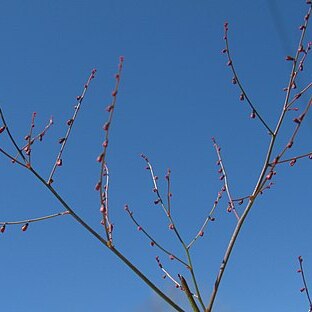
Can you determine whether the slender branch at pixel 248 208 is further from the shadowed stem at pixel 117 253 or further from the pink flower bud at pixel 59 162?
the pink flower bud at pixel 59 162

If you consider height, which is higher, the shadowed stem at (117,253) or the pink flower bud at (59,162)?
the pink flower bud at (59,162)

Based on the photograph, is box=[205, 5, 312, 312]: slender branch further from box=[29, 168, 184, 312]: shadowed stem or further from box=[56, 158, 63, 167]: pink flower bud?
box=[56, 158, 63, 167]: pink flower bud

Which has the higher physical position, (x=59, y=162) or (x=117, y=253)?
(x=59, y=162)

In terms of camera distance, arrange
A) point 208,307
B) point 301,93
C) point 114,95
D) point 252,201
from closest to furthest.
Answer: point 114,95 → point 208,307 → point 252,201 → point 301,93

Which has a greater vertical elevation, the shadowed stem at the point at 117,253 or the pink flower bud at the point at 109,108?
the pink flower bud at the point at 109,108

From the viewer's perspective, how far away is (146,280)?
4.76 feet

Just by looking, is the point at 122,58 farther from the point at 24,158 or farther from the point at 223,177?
the point at 223,177

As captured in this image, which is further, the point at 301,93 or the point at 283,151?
the point at 301,93

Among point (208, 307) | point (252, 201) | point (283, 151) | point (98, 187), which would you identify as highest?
point (283, 151)

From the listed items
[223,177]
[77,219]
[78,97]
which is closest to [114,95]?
[77,219]

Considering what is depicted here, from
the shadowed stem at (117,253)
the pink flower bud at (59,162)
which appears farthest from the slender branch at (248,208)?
the pink flower bud at (59,162)

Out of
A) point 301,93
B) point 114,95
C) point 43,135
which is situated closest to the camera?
point 114,95

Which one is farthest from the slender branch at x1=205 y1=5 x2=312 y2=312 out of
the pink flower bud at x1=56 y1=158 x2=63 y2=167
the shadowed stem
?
the pink flower bud at x1=56 y1=158 x2=63 y2=167

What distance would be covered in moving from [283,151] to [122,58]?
2.13 feet
